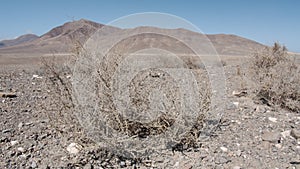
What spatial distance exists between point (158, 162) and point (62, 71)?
1.53 m

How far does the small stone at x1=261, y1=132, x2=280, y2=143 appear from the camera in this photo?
3.33m

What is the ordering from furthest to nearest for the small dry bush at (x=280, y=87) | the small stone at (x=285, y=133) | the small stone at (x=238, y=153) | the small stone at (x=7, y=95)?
the small stone at (x=7, y=95) → the small dry bush at (x=280, y=87) → the small stone at (x=285, y=133) → the small stone at (x=238, y=153)

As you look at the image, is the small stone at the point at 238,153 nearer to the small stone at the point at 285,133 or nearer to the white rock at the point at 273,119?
the small stone at the point at 285,133

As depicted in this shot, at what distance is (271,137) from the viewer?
11.1 feet

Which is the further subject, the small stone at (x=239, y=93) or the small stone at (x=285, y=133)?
the small stone at (x=239, y=93)

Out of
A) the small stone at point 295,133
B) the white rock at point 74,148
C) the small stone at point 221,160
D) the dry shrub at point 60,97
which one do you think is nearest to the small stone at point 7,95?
the dry shrub at point 60,97

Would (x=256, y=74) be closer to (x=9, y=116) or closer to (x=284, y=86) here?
(x=284, y=86)

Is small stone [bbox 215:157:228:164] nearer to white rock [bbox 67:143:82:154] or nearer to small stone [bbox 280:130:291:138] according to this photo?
small stone [bbox 280:130:291:138]

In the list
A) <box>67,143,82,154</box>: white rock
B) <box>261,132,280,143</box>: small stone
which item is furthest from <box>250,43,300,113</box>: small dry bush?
<box>67,143,82,154</box>: white rock

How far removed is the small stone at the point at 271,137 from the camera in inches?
131

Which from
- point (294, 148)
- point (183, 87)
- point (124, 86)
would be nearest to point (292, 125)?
point (294, 148)

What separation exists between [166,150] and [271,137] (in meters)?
1.25

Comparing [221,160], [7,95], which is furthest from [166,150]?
[7,95]

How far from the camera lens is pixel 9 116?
4.26 metres
